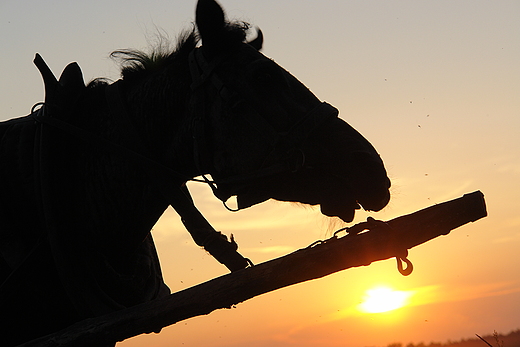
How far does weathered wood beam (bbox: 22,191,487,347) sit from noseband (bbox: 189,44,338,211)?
0.73m

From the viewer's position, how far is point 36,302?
3404 mm

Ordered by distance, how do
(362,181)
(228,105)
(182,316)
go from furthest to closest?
1. (228,105)
2. (362,181)
3. (182,316)

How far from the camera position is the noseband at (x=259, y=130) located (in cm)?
330

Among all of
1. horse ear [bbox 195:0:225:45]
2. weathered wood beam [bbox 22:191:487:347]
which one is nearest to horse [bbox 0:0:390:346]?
horse ear [bbox 195:0:225:45]

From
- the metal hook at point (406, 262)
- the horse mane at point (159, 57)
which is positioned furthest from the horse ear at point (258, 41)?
the metal hook at point (406, 262)

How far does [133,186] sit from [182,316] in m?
1.05

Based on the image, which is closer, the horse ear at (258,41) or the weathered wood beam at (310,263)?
the weathered wood beam at (310,263)

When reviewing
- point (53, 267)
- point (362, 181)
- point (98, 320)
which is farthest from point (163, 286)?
point (362, 181)

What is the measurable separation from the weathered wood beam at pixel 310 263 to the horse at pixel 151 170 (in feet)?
1.88

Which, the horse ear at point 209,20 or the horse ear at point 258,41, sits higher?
the horse ear at point 258,41

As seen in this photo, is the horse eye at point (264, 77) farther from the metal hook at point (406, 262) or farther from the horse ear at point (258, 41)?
the metal hook at point (406, 262)

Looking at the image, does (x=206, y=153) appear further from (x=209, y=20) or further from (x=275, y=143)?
(x=209, y=20)

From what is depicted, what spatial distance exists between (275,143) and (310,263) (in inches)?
35.7

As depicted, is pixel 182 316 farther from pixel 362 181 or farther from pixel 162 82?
pixel 162 82
